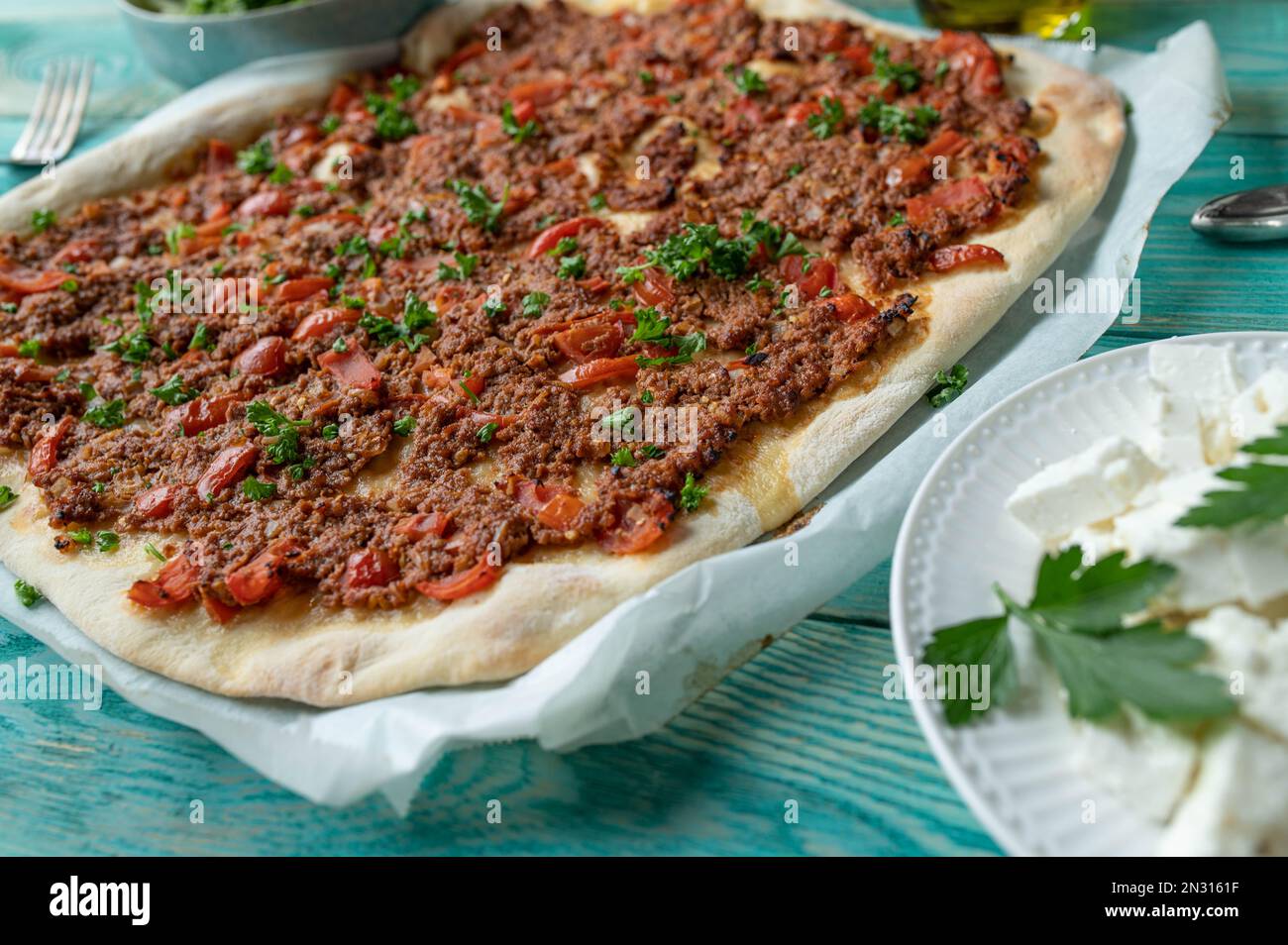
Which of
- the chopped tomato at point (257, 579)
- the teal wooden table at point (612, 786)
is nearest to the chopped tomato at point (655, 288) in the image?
the teal wooden table at point (612, 786)

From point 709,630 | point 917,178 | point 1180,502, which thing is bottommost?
point 709,630

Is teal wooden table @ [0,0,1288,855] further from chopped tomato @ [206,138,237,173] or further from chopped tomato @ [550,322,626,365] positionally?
chopped tomato @ [206,138,237,173]

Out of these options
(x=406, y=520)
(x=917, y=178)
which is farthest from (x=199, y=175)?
(x=917, y=178)

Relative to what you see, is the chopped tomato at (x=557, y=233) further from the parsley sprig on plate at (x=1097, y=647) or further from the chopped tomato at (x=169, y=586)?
the parsley sprig on plate at (x=1097, y=647)

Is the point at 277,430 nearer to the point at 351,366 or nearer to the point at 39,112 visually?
the point at 351,366

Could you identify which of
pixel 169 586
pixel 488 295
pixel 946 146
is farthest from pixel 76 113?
pixel 946 146
